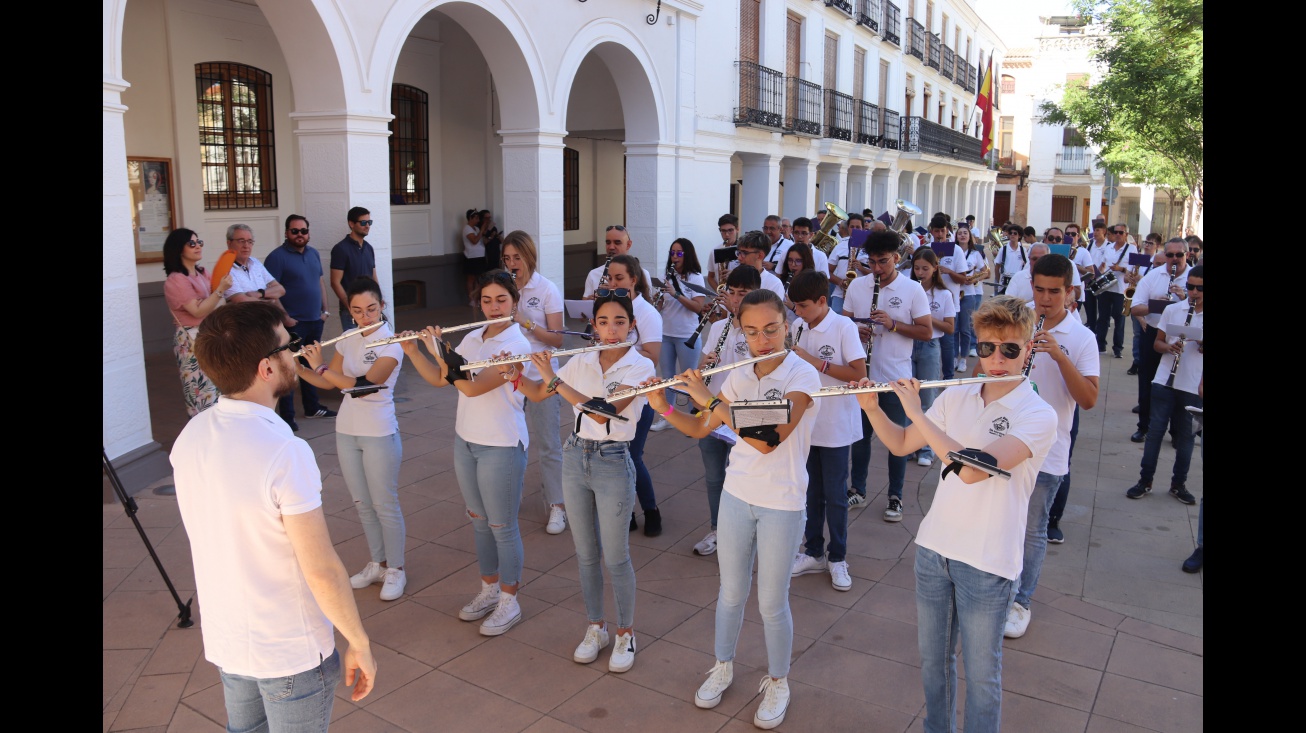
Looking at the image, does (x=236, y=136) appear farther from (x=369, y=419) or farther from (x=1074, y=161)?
(x=1074, y=161)

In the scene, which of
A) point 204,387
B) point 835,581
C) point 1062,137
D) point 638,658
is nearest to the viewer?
point 638,658

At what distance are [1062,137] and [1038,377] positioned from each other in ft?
134

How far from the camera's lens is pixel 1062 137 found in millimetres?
40938

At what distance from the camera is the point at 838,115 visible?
20703 millimetres

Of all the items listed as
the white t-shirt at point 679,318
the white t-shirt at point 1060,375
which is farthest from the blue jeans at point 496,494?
the white t-shirt at point 679,318

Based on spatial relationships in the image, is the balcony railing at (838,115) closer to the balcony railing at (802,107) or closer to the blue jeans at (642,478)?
the balcony railing at (802,107)

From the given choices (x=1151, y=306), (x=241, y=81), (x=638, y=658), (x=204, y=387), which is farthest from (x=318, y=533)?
(x=241, y=81)

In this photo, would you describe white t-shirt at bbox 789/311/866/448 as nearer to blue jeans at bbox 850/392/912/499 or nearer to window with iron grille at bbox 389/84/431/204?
blue jeans at bbox 850/392/912/499

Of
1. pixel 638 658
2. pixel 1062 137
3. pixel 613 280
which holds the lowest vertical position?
pixel 638 658

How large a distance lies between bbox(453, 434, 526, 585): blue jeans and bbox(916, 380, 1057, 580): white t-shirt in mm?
2037

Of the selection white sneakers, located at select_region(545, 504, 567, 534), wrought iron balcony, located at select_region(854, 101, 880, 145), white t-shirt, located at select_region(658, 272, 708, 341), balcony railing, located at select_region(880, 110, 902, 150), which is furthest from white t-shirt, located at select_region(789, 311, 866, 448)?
balcony railing, located at select_region(880, 110, 902, 150)

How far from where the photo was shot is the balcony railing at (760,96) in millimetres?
16047

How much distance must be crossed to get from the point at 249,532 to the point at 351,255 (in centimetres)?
664
